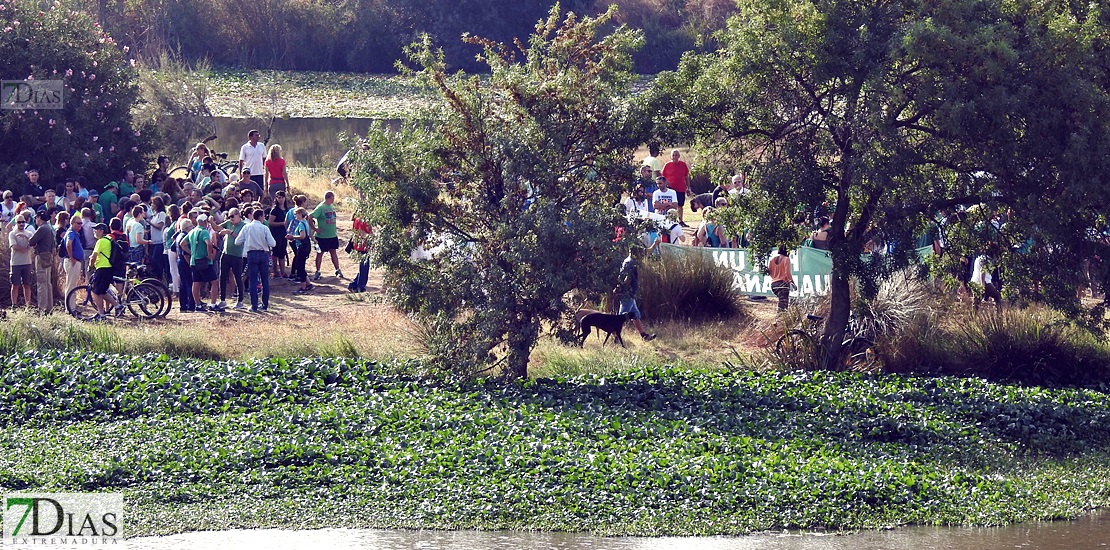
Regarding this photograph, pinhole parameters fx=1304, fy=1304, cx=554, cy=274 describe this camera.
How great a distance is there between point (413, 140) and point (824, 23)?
16.3 feet

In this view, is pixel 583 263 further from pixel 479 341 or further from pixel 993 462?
pixel 993 462

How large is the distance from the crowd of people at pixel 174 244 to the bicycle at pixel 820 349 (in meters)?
7.59

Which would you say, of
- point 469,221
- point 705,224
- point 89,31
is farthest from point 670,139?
point 89,31

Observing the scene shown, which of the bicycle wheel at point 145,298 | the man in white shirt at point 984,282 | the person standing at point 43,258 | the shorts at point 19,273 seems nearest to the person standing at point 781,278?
the man in white shirt at point 984,282

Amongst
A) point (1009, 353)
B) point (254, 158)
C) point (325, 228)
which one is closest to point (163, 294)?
point (325, 228)

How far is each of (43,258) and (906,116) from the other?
12377 mm

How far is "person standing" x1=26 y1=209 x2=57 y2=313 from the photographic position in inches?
750

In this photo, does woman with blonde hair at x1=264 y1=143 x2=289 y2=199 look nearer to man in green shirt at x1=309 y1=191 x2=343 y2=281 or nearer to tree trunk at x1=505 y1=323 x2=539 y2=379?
man in green shirt at x1=309 y1=191 x2=343 y2=281

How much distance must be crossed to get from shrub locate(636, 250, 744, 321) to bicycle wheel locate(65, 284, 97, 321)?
817 cm

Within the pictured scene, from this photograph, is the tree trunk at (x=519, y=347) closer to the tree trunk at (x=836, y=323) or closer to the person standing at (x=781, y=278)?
the tree trunk at (x=836, y=323)

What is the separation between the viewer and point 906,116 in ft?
50.4

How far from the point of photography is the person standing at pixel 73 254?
19.1 metres

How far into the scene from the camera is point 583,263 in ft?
49.8

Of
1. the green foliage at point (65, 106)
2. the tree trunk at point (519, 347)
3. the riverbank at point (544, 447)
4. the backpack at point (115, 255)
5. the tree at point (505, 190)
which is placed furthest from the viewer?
the green foliage at point (65, 106)
